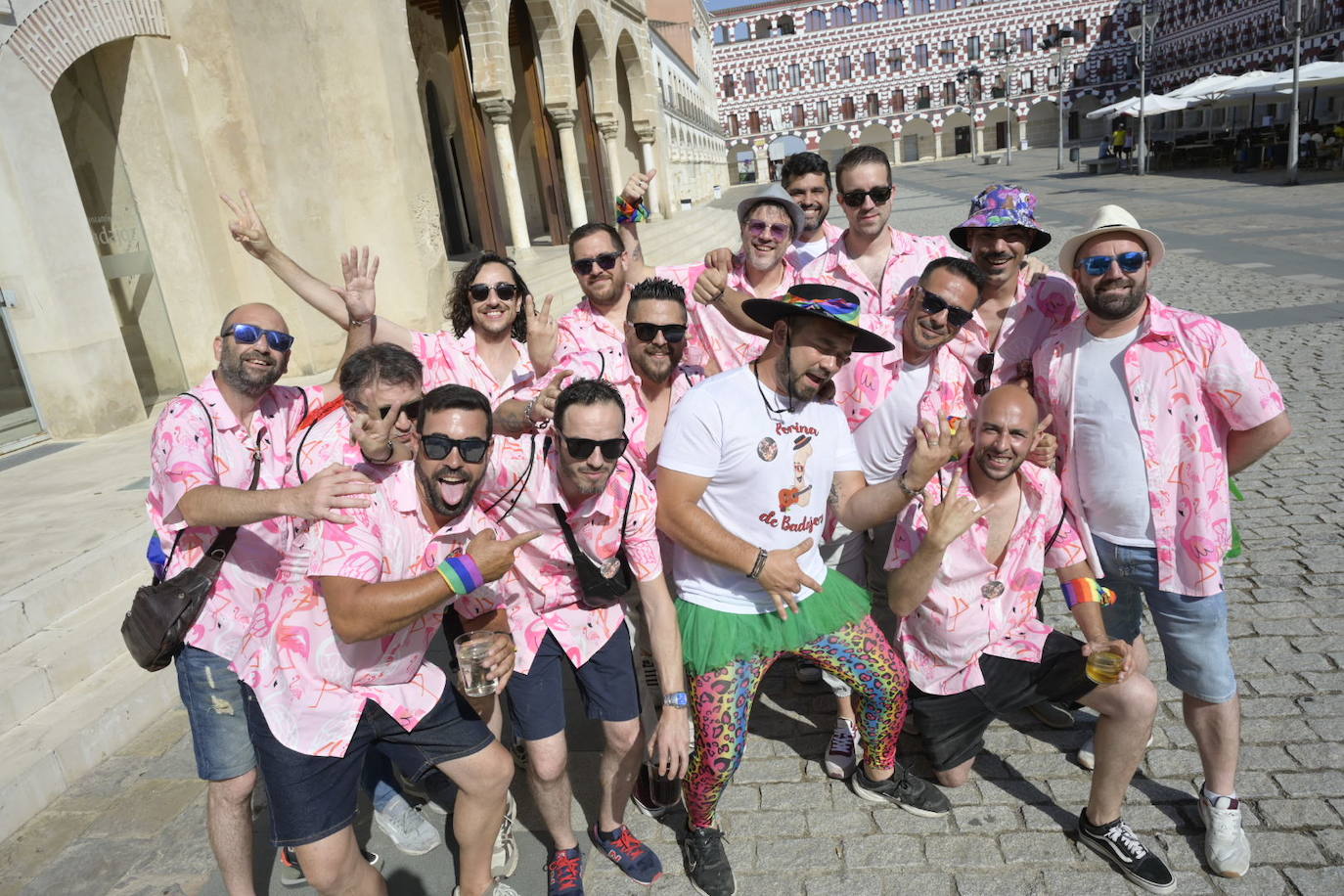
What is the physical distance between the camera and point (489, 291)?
382cm

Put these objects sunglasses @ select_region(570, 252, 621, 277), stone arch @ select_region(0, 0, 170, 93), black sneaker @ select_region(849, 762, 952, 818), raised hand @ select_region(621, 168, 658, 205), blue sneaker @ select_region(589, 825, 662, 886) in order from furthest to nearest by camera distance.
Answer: stone arch @ select_region(0, 0, 170, 93) < raised hand @ select_region(621, 168, 658, 205) < sunglasses @ select_region(570, 252, 621, 277) < black sneaker @ select_region(849, 762, 952, 818) < blue sneaker @ select_region(589, 825, 662, 886)

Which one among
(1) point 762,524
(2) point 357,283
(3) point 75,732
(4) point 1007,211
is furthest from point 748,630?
(3) point 75,732

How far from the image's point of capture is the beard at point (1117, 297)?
302 centimetres

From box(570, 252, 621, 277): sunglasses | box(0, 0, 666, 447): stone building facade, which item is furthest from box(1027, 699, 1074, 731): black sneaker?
box(0, 0, 666, 447): stone building facade

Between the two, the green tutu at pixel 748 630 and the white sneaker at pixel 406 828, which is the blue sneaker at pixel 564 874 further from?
the green tutu at pixel 748 630

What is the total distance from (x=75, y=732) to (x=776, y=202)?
4.25 m

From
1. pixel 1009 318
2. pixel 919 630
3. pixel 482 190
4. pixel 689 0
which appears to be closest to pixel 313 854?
pixel 919 630

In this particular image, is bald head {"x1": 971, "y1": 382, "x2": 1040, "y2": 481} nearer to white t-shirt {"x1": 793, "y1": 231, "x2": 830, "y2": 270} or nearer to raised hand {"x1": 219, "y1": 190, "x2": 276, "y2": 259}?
white t-shirt {"x1": 793, "y1": 231, "x2": 830, "y2": 270}

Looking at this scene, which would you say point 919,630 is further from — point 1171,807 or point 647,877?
point 647,877

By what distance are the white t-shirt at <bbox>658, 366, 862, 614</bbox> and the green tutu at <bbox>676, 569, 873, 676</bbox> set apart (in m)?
0.04

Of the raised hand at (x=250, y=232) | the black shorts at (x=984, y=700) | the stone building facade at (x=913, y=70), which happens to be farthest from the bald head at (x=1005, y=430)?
the stone building facade at (x=913, y=70)

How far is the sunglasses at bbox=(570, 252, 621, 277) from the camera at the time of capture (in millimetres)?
4078

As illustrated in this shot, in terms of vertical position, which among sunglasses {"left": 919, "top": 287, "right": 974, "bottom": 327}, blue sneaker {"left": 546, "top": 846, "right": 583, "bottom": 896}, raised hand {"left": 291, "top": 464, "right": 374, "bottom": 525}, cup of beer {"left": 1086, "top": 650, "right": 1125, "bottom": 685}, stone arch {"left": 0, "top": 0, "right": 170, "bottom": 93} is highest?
stone arch {"left": 0, "top": 0, "right": 170, "bottom": 93}

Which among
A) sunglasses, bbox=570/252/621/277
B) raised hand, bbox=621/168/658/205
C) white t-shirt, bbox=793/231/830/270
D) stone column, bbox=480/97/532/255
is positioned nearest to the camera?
sunglasses, bbox=570/252/621/277
